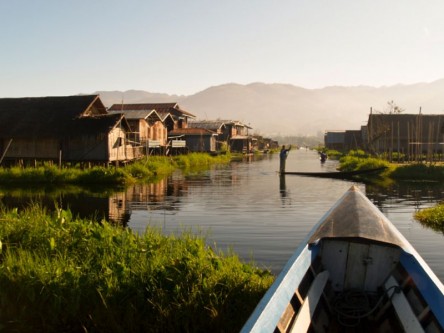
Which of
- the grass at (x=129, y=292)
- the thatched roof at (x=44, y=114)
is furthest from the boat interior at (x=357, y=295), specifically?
the thatched roof at (x=44, y=114)

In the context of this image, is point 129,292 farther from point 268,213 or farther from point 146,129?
point 146,129

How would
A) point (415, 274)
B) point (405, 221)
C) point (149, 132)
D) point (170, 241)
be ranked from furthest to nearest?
point (149, 132) < point (405, 221) < point (170, 241) < point (415, 274)

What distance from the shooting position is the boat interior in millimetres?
4406

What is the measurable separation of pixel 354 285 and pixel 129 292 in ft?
9.37

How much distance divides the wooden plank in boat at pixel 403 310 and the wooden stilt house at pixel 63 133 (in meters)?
24.5

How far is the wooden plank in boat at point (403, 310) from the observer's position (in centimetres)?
422

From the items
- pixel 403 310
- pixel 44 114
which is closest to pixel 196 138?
pixel 44 114

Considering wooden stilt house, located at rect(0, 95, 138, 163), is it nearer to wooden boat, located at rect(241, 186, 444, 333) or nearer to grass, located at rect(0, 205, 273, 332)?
grass, located at rect(0, 205, 273, 332)

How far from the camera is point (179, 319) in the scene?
17.4 ft

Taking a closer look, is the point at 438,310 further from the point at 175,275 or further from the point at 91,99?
the point at 91,99

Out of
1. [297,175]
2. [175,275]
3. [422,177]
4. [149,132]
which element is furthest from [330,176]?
[175,275]

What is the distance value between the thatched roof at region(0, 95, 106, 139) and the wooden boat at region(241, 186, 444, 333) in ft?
82.8

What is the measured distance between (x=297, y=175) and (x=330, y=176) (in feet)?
8.21

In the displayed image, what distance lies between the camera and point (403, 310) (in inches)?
181
